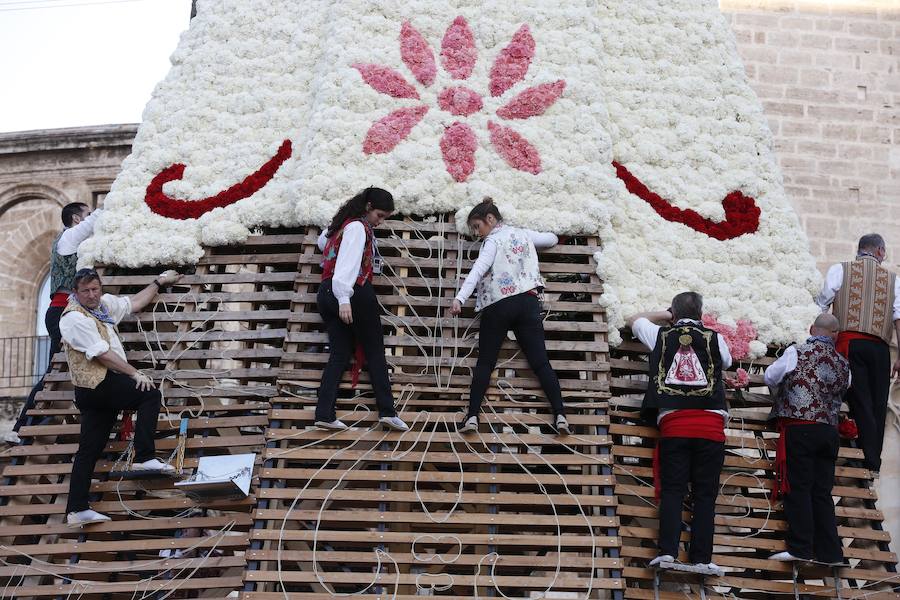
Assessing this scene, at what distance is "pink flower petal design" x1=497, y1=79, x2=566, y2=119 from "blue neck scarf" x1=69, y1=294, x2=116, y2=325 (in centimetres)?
329

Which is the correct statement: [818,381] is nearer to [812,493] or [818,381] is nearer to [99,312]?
[812,493]

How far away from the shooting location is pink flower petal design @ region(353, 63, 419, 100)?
9773mm

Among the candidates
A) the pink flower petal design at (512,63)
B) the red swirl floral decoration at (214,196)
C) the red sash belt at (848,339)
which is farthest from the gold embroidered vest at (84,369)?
the red sash belt at (848,339)

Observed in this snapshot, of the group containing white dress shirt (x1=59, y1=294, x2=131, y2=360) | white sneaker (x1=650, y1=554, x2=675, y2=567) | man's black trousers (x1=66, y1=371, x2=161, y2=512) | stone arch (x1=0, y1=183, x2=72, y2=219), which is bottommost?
white sneaker (x1=650, y1=554, x2=675, y2=567)

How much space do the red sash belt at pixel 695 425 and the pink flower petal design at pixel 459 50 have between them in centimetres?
325

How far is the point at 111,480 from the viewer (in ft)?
28.9

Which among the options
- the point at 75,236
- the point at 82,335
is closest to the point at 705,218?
the point at 82,335

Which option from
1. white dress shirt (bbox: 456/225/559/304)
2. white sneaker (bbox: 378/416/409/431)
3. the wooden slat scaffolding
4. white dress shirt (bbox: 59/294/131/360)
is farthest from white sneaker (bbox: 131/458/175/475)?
white dress shirt (bbox: 456/225/559/304)

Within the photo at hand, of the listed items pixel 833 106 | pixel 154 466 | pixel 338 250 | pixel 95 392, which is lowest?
pixel 154 466

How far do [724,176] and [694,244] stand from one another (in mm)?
661

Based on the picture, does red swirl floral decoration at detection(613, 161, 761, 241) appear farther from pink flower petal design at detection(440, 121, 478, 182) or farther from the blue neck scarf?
the blue neck scarf

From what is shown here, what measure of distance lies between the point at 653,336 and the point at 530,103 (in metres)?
2.13

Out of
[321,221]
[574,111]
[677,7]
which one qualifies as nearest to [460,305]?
[321,221]

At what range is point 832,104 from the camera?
14.6 metres
